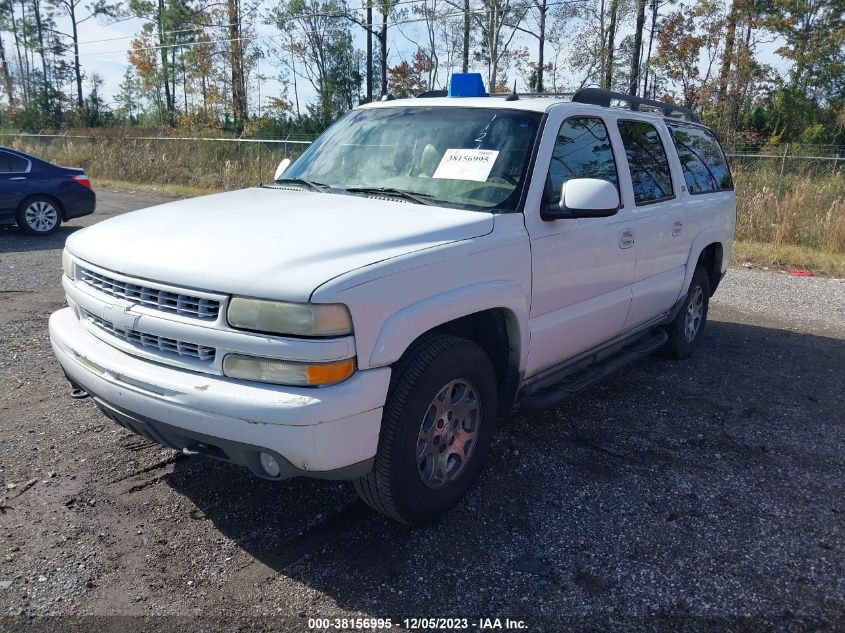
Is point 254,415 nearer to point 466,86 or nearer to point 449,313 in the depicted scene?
point 449,313

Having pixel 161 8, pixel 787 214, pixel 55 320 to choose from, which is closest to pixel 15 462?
pixel 55 320

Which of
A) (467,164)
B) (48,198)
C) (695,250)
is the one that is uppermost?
(467,164)

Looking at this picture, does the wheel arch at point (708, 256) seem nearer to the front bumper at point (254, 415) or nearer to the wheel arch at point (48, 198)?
the front bumper at point (254, 415)

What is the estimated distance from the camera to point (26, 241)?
10.6 meters

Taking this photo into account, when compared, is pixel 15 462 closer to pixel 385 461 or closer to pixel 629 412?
pixel 385 461

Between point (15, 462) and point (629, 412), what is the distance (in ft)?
12.3

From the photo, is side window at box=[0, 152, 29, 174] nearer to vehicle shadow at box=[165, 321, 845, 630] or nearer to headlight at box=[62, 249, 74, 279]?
headlight at box=[62, 249, 74, 279]

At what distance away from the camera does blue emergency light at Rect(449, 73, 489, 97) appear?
190 inches

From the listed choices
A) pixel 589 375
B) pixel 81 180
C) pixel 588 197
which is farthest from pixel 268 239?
pixel 81 180

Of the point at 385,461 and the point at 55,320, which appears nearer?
the point at 385,461

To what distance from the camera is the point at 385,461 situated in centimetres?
277

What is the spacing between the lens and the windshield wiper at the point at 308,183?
3.89 m

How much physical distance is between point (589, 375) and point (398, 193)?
5.47 ft

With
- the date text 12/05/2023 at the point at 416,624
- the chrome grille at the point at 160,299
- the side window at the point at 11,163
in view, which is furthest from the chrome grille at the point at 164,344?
the side window at the point at 11,163
